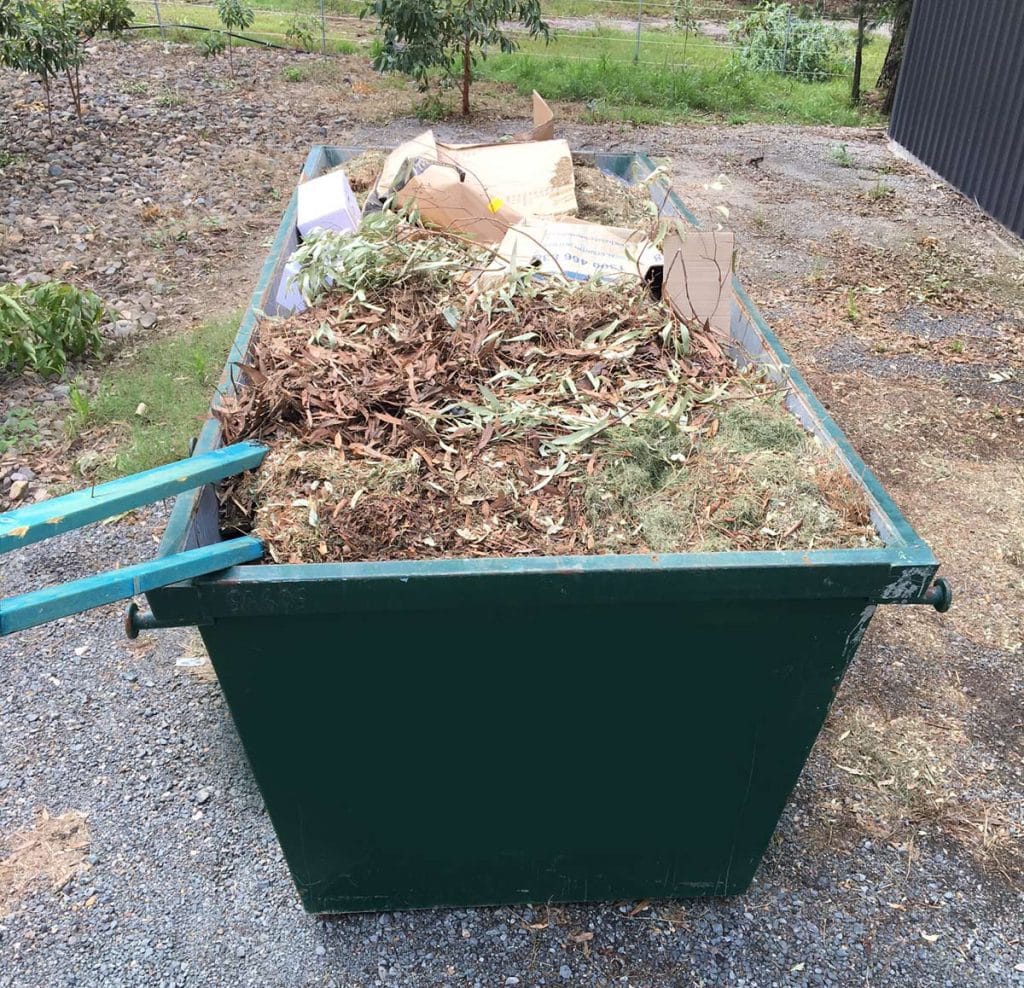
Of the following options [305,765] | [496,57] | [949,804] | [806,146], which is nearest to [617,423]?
[305,765]

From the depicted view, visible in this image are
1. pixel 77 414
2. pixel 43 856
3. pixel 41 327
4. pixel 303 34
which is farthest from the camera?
pixel 303 34

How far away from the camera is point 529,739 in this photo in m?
1.91

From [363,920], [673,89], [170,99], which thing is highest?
[170,99]

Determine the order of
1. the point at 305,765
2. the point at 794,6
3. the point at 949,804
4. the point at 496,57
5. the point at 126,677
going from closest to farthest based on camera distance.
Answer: the point at 305,765 → the point at 949,804 → the point at 126,677 → the point at 496,57 → the point at 794,6

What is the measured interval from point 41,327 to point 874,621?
13.8 feet

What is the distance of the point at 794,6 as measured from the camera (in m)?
20.8

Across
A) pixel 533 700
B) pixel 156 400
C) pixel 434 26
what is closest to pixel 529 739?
pixel 533 700

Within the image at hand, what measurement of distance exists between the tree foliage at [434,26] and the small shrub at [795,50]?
5898mm

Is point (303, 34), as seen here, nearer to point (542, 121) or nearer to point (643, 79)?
point (643, 79)

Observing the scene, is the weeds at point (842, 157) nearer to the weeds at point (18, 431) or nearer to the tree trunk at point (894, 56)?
the tree trunk at point (894, 56)

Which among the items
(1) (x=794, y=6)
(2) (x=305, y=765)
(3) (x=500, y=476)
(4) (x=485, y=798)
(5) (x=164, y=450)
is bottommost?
(1) (x=794, y=6)

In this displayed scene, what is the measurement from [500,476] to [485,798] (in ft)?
2.39

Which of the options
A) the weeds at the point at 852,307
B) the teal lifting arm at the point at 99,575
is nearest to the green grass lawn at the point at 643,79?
the weeds at the point at 852,307

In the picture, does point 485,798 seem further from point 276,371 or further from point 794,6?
point 794,6
